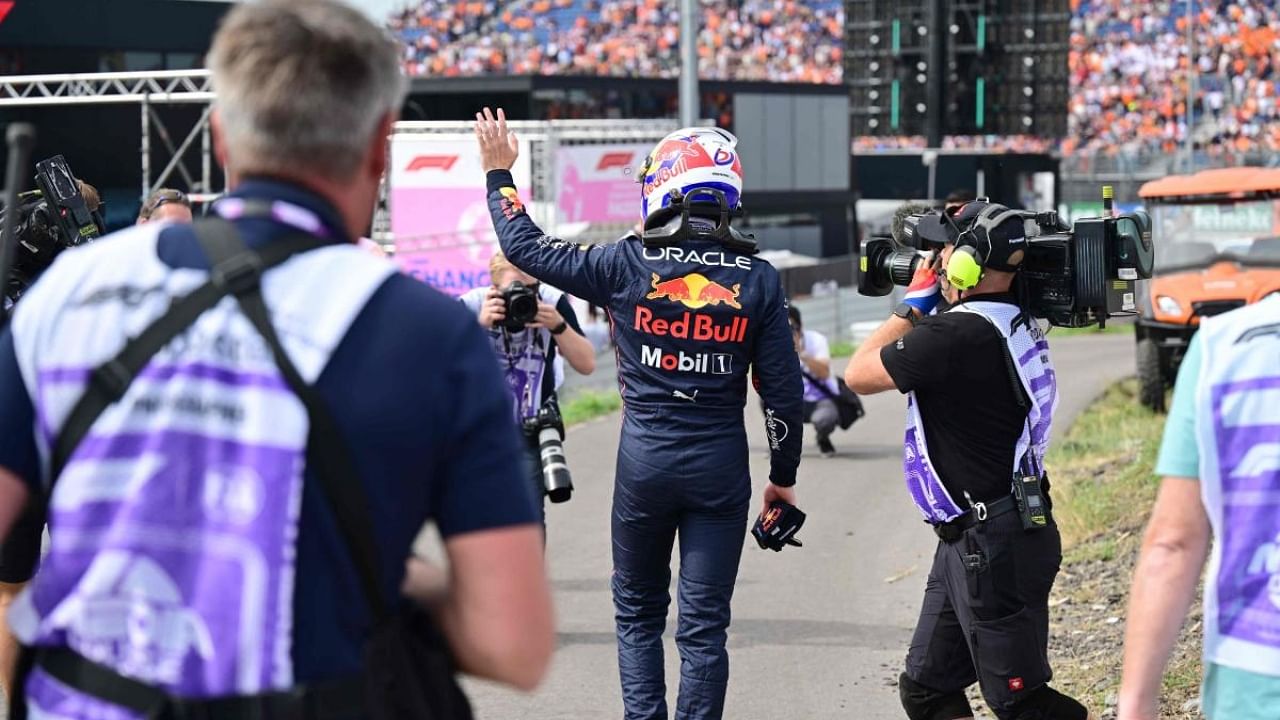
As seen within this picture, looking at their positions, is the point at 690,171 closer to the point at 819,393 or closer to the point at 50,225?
the point at 50,225

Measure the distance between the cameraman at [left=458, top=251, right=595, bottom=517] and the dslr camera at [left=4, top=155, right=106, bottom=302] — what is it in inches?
65.8

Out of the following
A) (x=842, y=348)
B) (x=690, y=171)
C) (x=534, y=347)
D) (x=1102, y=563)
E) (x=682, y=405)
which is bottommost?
(x=842, y=348)

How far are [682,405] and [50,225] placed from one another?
244 centimetres

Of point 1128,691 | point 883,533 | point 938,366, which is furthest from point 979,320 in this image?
point 883,533

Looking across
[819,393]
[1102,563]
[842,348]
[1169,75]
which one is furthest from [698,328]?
[1169,75]

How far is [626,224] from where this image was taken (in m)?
→ 25.0

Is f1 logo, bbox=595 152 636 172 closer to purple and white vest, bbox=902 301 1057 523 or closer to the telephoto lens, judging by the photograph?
the telephoto lens

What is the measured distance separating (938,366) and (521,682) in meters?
2.78

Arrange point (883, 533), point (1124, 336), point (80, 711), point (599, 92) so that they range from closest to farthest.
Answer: point (80, 711), point (883, 533), point (1124, 336), point (599, 92)

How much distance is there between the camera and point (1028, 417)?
4.97 m

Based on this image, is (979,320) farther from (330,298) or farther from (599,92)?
(599,92)

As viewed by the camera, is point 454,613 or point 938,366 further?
point 938,366

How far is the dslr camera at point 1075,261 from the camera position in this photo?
4.99 meters

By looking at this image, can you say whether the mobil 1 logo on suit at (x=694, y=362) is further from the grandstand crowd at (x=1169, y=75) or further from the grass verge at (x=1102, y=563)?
the grandstand crowd at (x=1169, y=75)
